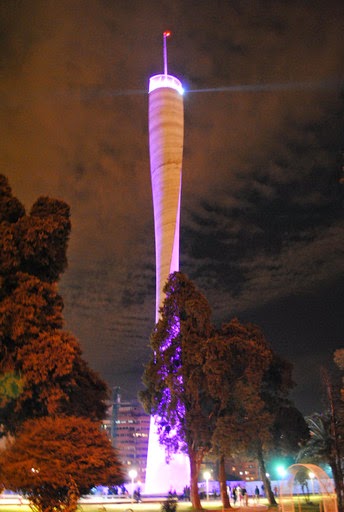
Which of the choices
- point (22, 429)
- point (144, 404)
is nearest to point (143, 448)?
point (144, 404)

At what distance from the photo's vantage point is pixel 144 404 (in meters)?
36.4

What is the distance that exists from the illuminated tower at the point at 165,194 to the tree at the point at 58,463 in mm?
26455

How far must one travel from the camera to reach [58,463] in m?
18.6

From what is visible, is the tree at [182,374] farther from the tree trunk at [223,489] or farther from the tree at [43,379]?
the tree at [43,379]

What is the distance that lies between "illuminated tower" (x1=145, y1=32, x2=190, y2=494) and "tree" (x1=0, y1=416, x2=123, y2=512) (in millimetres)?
26455

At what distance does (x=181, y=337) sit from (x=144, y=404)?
584 cm

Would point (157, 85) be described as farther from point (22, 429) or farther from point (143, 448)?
point (143, 448)

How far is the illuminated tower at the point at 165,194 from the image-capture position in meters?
49.2

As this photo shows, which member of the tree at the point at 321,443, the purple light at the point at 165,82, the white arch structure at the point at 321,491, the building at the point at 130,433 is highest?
the purple light at the point at 165,82

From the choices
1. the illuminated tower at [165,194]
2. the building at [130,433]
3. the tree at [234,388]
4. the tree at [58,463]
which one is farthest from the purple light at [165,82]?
the building at [130,433]

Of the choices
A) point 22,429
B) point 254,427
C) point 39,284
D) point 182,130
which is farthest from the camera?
point 182,130

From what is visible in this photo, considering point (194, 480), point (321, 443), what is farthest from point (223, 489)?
point (321, 443)

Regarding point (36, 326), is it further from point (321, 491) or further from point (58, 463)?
point (321, 491)

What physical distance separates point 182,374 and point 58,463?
15470mm
